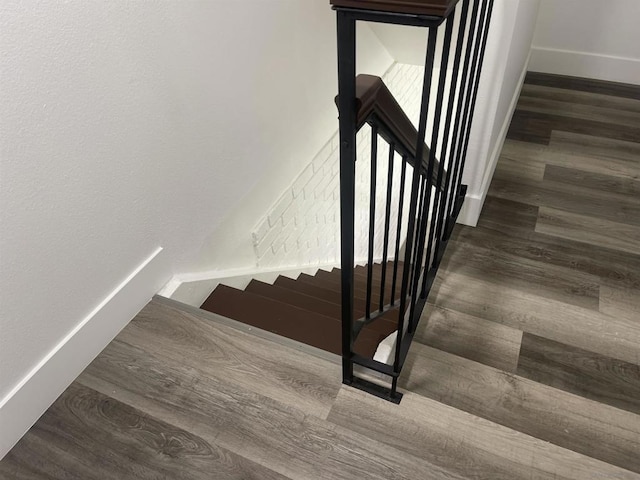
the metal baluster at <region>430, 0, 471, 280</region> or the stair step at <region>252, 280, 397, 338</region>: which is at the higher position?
the metal baluster at <region>430, 0, 471, 280</region>

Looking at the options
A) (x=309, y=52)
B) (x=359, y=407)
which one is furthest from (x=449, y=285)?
(x=309, y=52)

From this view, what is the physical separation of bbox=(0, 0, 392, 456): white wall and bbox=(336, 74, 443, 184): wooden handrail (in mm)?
722

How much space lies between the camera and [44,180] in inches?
45.8

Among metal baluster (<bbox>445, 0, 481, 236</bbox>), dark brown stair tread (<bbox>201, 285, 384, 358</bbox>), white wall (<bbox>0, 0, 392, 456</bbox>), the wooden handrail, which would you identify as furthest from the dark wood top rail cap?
dark brown stair tread (<bbox>201, 285, 384, 358</bbox>)

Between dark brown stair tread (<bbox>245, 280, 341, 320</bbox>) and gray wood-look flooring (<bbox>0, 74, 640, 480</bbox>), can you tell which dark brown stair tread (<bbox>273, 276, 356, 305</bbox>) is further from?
gray wood-look flooring (<bbox>0, 74, 640, 480</bbox>)

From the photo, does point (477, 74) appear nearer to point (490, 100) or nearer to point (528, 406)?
point (490, 100)

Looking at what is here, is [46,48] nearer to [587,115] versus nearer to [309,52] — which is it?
[309,52]

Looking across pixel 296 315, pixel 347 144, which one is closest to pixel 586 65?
pixel 296 315

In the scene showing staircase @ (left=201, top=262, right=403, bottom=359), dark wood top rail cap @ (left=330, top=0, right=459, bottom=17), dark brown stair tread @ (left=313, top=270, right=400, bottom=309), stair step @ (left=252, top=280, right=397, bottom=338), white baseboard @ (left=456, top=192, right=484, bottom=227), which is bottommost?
dark brown stair tread @ (left=313, top=270, right=400, bottom=309)

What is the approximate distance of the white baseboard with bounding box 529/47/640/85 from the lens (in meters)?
3.18

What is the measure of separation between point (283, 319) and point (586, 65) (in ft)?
9.33

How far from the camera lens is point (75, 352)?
4.51 feet

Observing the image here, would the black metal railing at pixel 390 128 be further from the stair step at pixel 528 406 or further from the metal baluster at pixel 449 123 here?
the stair step at pixel 528 406

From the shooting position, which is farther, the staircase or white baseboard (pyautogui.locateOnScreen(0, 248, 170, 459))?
the staircase
